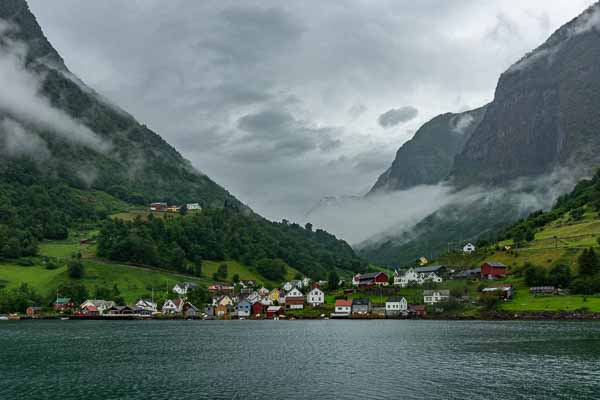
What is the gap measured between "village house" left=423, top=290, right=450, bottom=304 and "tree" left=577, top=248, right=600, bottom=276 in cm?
3108

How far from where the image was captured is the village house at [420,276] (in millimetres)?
167375

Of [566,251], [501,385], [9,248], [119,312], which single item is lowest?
→ [501,385]

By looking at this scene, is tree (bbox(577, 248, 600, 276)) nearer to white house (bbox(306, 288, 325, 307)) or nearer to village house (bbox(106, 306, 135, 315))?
white house (bbox(306, 288, 325, 307))

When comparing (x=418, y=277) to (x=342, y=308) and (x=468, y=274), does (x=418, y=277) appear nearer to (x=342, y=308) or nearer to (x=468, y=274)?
(x=468, y=274)

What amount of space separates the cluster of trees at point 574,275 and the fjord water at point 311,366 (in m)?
38.7

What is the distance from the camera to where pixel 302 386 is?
161 feet

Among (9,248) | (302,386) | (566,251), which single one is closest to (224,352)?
(302,386)

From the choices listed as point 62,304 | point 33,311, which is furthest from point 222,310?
point 33,311

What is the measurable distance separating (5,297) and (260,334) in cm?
8994

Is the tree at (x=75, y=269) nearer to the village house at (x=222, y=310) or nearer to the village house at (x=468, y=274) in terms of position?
the village house at (x=222, y=310)

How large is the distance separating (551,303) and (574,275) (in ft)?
51.9

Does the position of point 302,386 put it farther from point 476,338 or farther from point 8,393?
point 476,338

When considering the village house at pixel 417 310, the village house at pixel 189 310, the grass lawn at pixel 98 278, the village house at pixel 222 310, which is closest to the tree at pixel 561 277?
the village house at pixel 417 310

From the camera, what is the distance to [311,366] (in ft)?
196
